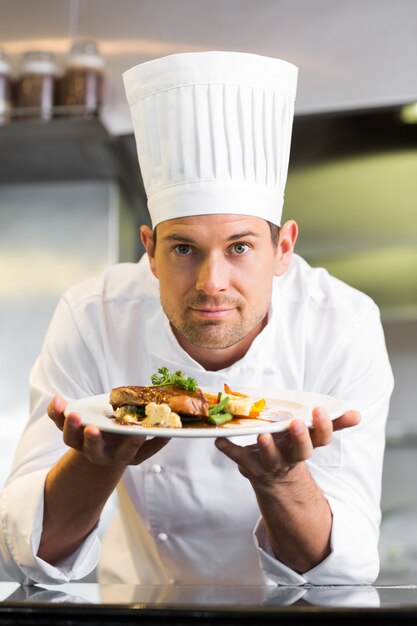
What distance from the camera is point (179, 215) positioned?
5.24ft

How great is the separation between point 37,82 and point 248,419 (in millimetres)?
1708

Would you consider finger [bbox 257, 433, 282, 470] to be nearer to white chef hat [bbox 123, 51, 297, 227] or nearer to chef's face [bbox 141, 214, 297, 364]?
chef's face [bbox 141, 214, 297, 364]

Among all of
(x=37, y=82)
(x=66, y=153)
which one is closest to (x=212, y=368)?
(x=66, y=153)

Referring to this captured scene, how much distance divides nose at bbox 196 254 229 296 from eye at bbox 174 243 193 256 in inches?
2.3

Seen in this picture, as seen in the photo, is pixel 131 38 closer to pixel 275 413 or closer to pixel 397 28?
pixel 397 28

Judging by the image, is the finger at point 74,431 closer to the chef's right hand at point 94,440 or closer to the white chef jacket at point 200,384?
the chef's right hand at point 94,440

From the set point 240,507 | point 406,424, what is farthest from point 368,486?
point 406,424

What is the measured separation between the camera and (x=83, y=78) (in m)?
2.60

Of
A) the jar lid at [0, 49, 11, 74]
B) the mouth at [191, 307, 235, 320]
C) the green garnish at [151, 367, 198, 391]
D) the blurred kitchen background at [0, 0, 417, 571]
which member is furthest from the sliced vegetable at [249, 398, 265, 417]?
the jar lid at [0, 49, 11, 74]

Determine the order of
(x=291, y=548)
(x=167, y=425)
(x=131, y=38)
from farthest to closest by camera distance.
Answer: (x=131, y=38) → (x=291, y=548) → (x=167, y=425)

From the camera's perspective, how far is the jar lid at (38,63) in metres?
2.63

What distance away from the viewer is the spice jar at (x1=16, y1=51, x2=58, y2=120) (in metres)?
2.60

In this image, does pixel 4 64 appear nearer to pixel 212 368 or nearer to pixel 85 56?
pixel 85 56

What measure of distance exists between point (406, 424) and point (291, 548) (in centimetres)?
152
